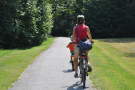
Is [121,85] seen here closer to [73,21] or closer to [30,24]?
[30,24]

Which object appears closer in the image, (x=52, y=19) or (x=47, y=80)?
(x=47, y=80)

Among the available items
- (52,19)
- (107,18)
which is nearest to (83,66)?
(52,19)

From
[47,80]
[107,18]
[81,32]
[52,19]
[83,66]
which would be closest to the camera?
[83,66]

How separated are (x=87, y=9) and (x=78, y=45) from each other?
51.3 metres

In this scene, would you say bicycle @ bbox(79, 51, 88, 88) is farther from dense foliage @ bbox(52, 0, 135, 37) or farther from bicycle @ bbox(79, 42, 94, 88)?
dense foliage @ bbox(52, 0, 135, 37)

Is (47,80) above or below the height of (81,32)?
below

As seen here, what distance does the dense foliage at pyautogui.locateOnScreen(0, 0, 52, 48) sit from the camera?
32.7 meters

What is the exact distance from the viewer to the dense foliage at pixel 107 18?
62.6 metres

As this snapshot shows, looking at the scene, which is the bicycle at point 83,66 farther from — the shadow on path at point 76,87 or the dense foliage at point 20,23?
the dense foliage at point 20,23

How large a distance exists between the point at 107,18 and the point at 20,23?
31691 mm

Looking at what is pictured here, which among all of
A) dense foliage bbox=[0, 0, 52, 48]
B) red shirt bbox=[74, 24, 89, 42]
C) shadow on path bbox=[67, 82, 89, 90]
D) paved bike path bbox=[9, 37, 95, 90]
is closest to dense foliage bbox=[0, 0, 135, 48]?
dense foliage bbox=[0, 0, 52, 48]

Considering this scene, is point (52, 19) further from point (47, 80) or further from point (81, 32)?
point (81, 32)

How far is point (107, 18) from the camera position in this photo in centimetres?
6341

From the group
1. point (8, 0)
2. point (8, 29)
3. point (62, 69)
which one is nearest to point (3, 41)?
point (8, 29)
